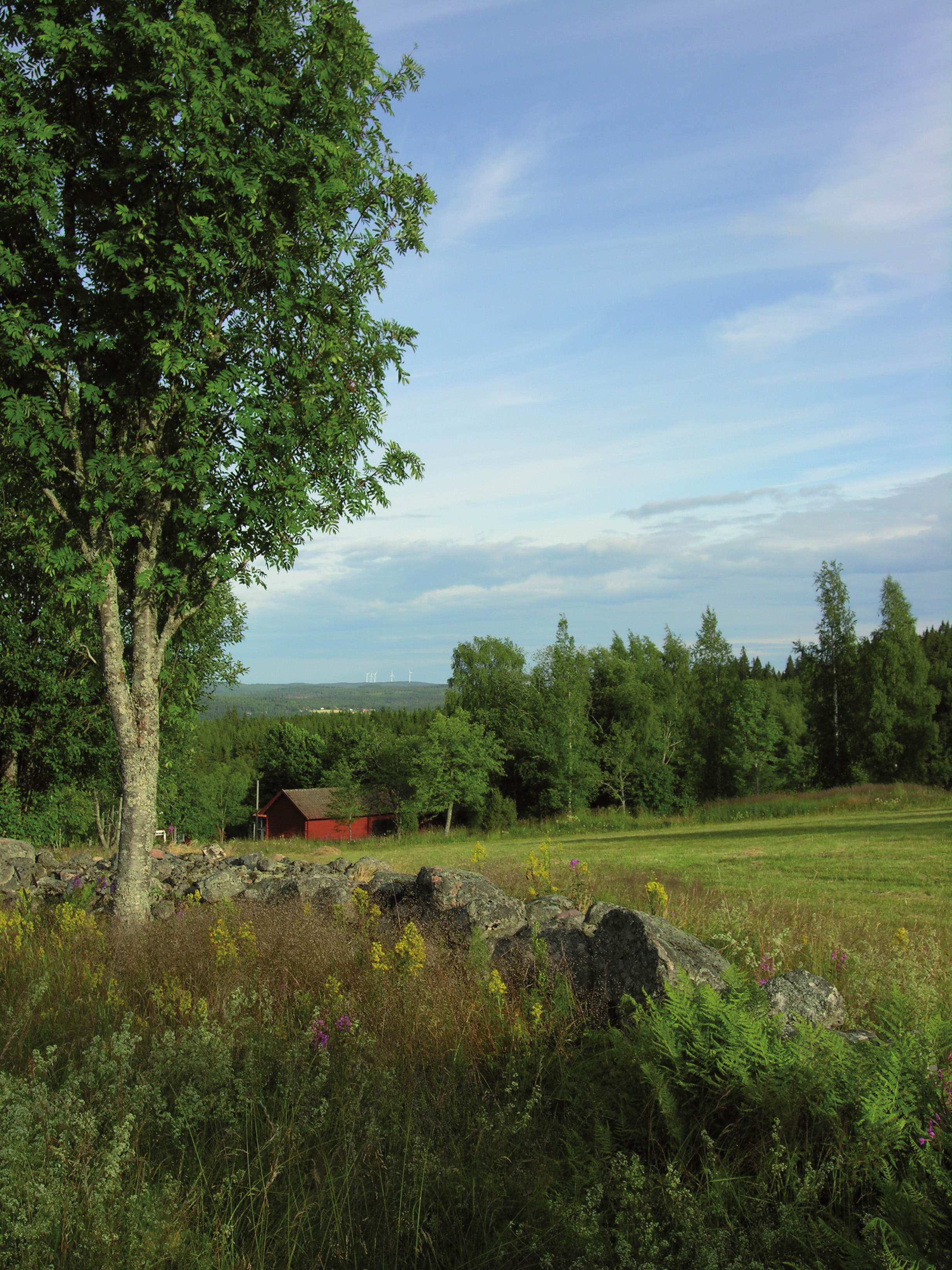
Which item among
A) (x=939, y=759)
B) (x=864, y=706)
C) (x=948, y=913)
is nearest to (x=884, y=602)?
(x=864, y=706)

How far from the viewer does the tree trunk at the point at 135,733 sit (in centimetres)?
855

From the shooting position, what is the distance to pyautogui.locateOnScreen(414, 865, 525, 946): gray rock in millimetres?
6879

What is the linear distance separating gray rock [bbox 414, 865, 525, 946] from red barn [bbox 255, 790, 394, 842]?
57.1 metres

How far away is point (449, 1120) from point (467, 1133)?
0.12m

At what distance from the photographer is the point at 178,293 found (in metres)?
8.05

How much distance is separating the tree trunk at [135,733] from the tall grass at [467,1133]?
3330 millimetres

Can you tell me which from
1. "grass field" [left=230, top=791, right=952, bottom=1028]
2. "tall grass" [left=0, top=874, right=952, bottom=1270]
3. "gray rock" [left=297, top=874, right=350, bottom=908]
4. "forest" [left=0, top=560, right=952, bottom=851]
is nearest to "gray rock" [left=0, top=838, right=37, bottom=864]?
"gray rock" [left=297, top=874, right=350, bottom=908]

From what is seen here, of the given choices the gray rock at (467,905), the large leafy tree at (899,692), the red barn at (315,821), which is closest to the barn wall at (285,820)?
the red barn at (315,821)

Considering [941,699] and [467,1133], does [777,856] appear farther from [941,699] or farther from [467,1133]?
[941,699]

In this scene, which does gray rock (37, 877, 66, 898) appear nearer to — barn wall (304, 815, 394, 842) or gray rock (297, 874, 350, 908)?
gray rock (297, 874, 350, 908)

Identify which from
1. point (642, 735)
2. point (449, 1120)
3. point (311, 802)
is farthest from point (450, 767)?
point (449, 1120)

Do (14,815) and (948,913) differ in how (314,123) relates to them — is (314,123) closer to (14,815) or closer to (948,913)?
(948,913)

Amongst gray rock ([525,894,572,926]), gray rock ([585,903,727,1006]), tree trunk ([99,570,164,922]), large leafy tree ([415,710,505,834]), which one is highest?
tree trunk ([99,570,164,922])

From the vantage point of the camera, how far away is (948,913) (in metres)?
9.75
